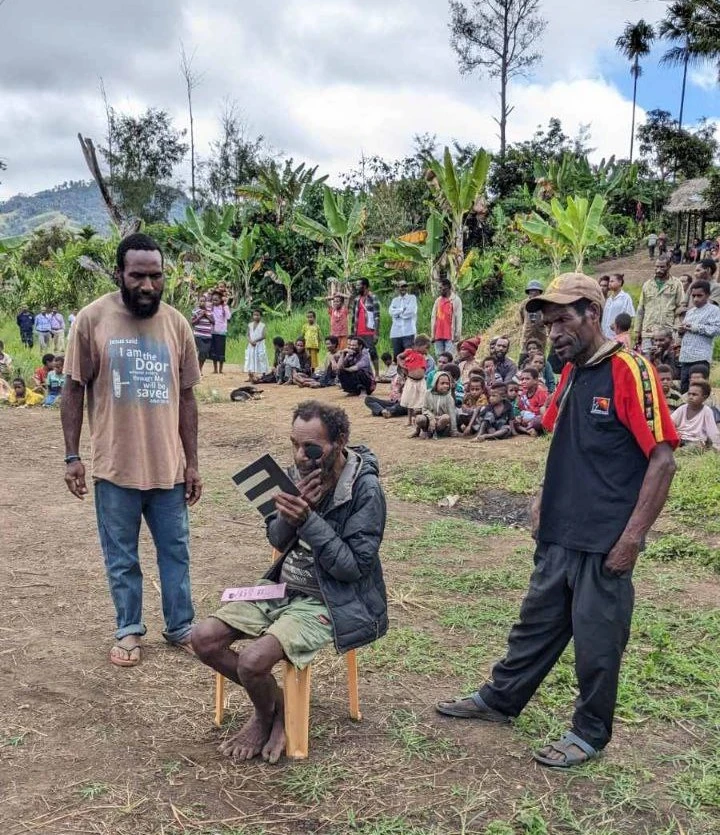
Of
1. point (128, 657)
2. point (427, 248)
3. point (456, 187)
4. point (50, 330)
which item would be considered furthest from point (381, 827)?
point (50, 330)

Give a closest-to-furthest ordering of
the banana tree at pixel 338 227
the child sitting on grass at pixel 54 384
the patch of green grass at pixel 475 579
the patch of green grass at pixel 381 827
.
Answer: the patch of green grass at pixel 381 827
the patch of green grass at pixel 475 579
the child sitting on grass at pixel 54 384
the banana tree at pixel 338 227

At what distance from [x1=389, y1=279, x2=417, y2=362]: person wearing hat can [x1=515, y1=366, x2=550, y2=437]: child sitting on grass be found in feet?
13.9

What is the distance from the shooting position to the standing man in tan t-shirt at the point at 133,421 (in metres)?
3.80

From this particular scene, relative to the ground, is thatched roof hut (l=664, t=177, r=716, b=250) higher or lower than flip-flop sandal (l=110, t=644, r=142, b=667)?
higher

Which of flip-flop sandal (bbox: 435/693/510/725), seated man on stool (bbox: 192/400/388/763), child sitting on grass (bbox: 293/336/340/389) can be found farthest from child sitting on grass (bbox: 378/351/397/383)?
seated man on stool (bbox: 192/400/388/763)

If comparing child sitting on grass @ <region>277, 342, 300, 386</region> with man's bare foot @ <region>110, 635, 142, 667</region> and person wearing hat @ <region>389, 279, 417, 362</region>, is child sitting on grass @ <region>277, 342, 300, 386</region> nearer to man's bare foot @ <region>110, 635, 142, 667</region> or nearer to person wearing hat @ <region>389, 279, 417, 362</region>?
person wearing hat @ <region>389, 279, 417, 362</region>

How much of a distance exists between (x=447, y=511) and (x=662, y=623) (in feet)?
9.64

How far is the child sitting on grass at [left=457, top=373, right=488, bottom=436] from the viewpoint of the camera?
10212 millimetres

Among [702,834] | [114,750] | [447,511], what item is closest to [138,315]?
[114,750]

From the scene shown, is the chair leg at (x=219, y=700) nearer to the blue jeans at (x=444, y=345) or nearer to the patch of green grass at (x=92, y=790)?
the patch of green grass at (x=92, y=790)

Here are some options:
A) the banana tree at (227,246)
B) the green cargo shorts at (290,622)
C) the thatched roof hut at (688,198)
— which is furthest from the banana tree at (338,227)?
the green cargo shorts at (290,622)

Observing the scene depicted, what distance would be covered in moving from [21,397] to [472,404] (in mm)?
7976

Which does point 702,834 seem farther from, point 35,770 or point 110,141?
point 110,141

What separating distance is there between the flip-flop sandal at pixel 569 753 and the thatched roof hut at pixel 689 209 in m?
25.3
